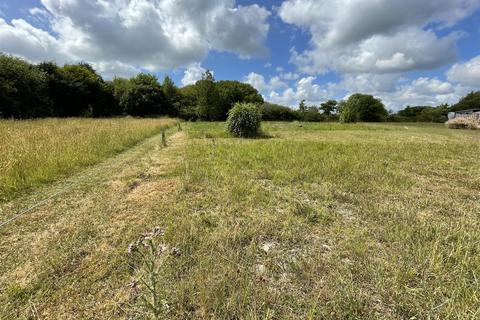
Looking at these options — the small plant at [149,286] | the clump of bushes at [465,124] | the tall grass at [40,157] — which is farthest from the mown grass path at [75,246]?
the clump of bushes at [465,124]

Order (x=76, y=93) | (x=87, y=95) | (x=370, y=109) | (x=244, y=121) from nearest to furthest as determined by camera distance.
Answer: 1. (x=244, y=121)
2. (x=76, y=93)
3. (x=87, y=95)
4. (x=370, y=109)

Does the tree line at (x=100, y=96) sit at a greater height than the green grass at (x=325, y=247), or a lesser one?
greater

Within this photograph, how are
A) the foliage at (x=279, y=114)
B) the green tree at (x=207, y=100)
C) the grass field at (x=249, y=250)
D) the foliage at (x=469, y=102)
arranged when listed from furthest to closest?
the foliage at (x=469, y=102), the foliage at (x=279, y=114), the green tree at (x=207, y=100), the grass field at (x=249, y=250)

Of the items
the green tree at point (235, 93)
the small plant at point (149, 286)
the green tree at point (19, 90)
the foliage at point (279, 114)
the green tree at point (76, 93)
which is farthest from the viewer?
the foliage at point (279, 114)

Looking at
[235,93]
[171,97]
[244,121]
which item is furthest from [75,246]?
[235,93]

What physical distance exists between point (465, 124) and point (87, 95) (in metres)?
40.1

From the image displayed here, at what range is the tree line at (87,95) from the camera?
55.4 feet

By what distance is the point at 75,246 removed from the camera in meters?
2.31

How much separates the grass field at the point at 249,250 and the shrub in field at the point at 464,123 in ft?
78.9

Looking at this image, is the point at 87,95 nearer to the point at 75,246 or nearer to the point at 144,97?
the point at 144,97

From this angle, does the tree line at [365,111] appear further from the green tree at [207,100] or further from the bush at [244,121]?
the bush at [244,121]

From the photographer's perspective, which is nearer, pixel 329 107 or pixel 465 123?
pixel 465 123

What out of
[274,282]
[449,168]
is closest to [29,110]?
[274,282]

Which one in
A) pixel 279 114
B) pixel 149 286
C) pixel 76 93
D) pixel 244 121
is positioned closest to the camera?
pixel 149 286
